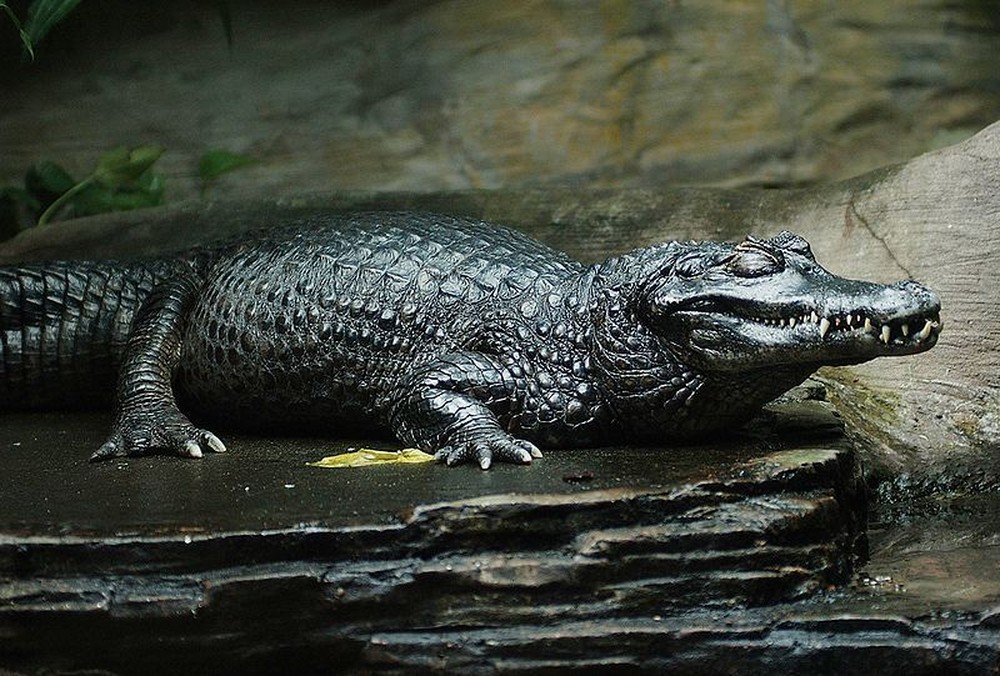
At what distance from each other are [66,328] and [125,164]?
6.73ft

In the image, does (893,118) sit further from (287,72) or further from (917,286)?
(917,286)

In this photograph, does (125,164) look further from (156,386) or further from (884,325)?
(884,325)

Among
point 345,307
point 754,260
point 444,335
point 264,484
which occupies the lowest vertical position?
point 264,484

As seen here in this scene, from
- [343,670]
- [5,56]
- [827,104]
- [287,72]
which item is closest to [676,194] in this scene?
[827,104]

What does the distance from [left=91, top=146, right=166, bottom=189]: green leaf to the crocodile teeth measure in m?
4.59

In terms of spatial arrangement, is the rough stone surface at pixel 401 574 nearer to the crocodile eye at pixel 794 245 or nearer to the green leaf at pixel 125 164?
the crocodile eye at pixel 794 245

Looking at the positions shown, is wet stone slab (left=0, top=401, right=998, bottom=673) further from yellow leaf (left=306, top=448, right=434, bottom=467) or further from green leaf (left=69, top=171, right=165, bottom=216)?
green leaf (left=69, top=171, right=165, bottom=216)

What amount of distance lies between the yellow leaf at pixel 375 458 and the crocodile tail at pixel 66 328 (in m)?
1.75

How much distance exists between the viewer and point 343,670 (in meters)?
3.40

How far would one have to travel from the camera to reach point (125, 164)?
7.48 m

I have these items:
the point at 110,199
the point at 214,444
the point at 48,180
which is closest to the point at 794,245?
the point at 214,444

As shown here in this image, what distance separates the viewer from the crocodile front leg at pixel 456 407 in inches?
161

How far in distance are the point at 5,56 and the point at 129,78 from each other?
777mm

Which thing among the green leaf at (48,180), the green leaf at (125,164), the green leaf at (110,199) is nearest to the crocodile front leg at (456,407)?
the green leaf at (125,164)
